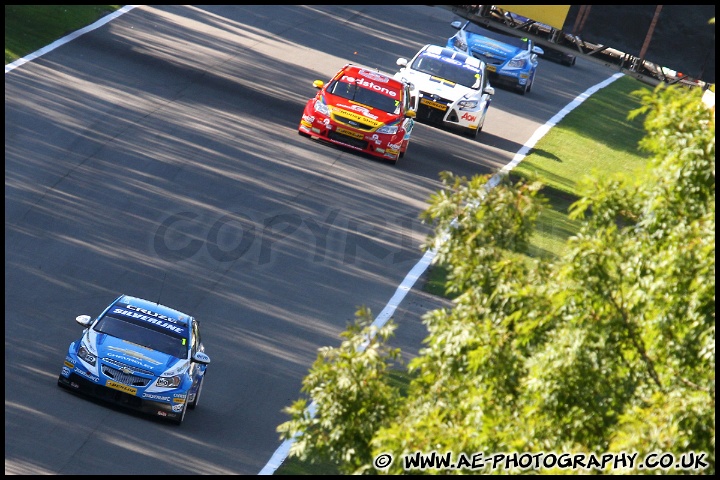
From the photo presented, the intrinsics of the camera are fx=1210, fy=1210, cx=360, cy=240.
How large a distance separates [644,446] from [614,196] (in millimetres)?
2226

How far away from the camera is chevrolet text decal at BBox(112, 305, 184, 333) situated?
16125mm

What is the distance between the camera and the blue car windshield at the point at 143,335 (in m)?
15.8

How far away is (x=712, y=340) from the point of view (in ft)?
24.7

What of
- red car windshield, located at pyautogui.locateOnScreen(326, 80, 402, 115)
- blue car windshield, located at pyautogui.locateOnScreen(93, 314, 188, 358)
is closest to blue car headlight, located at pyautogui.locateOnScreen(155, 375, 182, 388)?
blue car windshield, located at pyautogui.locateOnScreen(93, 314, 188, 358)

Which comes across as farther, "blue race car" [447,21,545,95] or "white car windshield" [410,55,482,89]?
"blue race car" [447,21,545,95]

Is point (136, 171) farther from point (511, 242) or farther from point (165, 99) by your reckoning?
point (511, 242)

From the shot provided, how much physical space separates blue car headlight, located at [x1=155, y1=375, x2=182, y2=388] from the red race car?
12.8 meters

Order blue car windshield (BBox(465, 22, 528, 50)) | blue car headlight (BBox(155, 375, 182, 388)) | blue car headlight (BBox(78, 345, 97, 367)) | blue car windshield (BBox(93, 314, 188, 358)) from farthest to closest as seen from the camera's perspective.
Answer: blue car windshield (BBox(465, 22, 528, 50)) < blue car windshield (BBox(93, 314, 188, 358)) < blue car headlight (BBox(155, 375, 182, 388)) < blue car headlight (BBox(78, 345, 97, 367))

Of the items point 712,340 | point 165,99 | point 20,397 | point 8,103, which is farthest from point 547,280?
point 165,99

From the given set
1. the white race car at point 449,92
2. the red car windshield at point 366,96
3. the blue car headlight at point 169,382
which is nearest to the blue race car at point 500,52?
the white race car at point 449,92

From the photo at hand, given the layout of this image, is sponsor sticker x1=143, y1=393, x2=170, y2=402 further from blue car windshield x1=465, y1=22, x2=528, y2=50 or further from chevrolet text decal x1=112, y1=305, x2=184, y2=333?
blue car windshield x1=465, y1=22, x2=528, y2=50

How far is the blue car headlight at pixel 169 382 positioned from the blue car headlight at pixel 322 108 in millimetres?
12993

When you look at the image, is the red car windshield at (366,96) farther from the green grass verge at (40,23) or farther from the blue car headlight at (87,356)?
the blue car headlight at (87,356)

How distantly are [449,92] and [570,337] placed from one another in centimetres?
2310
